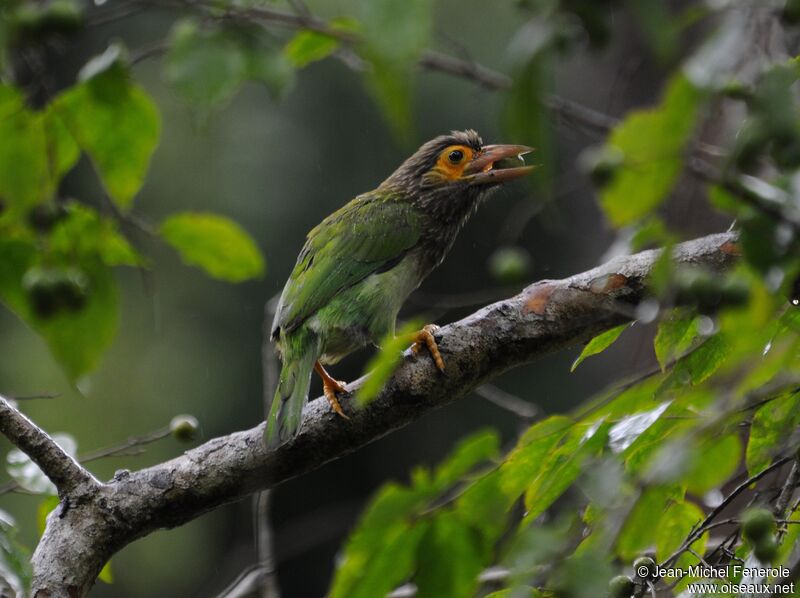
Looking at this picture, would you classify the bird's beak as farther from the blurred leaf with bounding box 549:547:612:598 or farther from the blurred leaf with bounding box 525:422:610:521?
the blurred leaf with bounding box 549:547:612:598

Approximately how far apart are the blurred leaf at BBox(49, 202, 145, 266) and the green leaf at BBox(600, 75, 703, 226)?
817 millimetres

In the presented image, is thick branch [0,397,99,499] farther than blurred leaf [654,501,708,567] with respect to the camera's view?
Yes

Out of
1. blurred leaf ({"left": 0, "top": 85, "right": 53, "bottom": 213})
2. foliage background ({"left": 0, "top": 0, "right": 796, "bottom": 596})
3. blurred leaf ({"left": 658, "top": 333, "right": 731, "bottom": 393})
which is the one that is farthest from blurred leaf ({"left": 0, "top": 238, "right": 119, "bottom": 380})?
foliage background ({"left": 0, "top": 0, "right": 796, "bottom": 596})

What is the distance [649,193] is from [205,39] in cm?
61

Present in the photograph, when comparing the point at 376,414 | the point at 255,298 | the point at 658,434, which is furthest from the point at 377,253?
the point at 255,298

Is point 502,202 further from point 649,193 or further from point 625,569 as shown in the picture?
point 649,193

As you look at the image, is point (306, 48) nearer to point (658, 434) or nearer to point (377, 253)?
point (658, 434)

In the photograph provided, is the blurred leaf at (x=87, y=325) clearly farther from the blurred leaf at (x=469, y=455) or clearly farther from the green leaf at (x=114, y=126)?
the blurred leaf at (x=469, y=455)

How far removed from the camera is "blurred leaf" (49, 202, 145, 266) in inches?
62.1

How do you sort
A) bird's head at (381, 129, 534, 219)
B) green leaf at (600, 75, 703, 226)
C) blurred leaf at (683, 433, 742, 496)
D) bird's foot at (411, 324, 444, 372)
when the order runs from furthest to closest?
bird's head at (381, 129, 534, 219) → bird's foot at (411, 324, 444, 372) → blurred leaf at (683, 433, 742, 496) → green leaf at (600, 75, 703, 226)

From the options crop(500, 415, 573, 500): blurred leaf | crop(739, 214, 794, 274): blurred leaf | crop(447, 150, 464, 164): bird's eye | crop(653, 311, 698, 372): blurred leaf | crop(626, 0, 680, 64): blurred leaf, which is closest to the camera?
crop(626, 0, 680, 64): blurred leaf

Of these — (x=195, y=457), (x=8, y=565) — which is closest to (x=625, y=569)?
(x=195, y=457)

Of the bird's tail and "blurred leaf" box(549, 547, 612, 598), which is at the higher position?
"blurred leaf" box(549, 547, 612, 598)

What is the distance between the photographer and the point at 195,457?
8.72 feet
